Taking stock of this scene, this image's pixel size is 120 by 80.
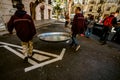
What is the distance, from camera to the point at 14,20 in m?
3.09

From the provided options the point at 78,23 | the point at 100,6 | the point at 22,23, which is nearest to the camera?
the point at 22,23

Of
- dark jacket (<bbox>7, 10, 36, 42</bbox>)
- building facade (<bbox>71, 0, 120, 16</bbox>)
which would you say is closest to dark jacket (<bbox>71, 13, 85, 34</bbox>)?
dark jacket (<bbox>7, 10, 36, 42</bbox>)

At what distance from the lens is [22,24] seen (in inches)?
124

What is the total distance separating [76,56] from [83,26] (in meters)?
1.58

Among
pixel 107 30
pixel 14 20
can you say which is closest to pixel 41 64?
pixel 14 20

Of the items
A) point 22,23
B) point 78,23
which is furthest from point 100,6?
point 22,23

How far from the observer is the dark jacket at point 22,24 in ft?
10.1

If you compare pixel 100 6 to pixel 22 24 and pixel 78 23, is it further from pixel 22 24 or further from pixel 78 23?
pixel 22 24

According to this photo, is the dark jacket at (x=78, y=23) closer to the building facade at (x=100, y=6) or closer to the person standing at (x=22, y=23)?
the person standing at (x=22, y=23)

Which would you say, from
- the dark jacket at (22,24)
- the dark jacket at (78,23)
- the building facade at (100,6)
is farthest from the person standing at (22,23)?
the building facade at (100,6)

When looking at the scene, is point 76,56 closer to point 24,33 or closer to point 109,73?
point 109,73

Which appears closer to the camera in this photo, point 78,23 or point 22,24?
point 22,24

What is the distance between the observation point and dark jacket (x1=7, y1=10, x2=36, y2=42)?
10.1 ft

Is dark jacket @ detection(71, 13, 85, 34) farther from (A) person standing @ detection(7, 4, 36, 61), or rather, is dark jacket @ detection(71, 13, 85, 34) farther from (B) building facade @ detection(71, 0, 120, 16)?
(B) building facade @ detection(71, 0, 120, 16)
